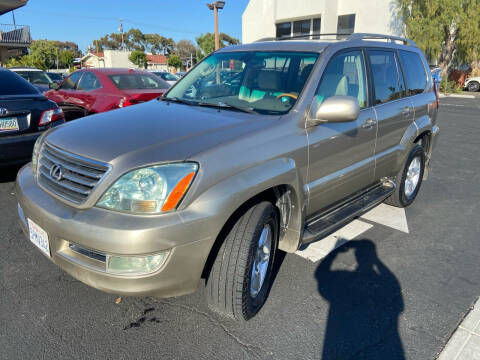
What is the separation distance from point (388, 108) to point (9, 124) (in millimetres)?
4380

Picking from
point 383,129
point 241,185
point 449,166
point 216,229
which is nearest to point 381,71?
point 383,129

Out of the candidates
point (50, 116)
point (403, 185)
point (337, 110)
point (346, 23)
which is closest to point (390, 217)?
point (403, 185)

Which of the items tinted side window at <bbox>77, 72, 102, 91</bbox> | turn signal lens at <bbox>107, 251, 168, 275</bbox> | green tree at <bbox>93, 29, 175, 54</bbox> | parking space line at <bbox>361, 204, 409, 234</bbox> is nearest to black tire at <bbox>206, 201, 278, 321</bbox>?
turn signal lens at <bbox>107, 251, 168, 275</bbox>

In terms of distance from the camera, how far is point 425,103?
4398mm

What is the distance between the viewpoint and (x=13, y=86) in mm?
4969

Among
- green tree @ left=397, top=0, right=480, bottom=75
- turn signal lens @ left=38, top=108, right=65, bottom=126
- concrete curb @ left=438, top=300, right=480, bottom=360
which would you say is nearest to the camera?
concrete curb @ left=438, top=300, right=480, bottom=360

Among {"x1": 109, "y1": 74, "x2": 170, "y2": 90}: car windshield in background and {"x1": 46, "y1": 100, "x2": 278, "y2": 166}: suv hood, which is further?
{"x1": 109, "y1": 74, "x2": 170, "y2": 90}: car windshield in background

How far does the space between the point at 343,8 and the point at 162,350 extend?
27274mm

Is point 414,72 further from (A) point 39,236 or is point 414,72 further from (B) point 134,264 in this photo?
(A) point 39,236

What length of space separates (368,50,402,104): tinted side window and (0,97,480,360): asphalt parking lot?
4.80 ft

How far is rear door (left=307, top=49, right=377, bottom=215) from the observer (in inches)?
111

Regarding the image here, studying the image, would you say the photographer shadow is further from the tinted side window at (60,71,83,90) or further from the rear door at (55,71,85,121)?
the tinted side window at (60,71,83,90)

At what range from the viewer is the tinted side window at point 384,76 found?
3.58 meters

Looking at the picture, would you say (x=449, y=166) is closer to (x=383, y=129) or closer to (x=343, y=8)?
(x=383, y=129)
